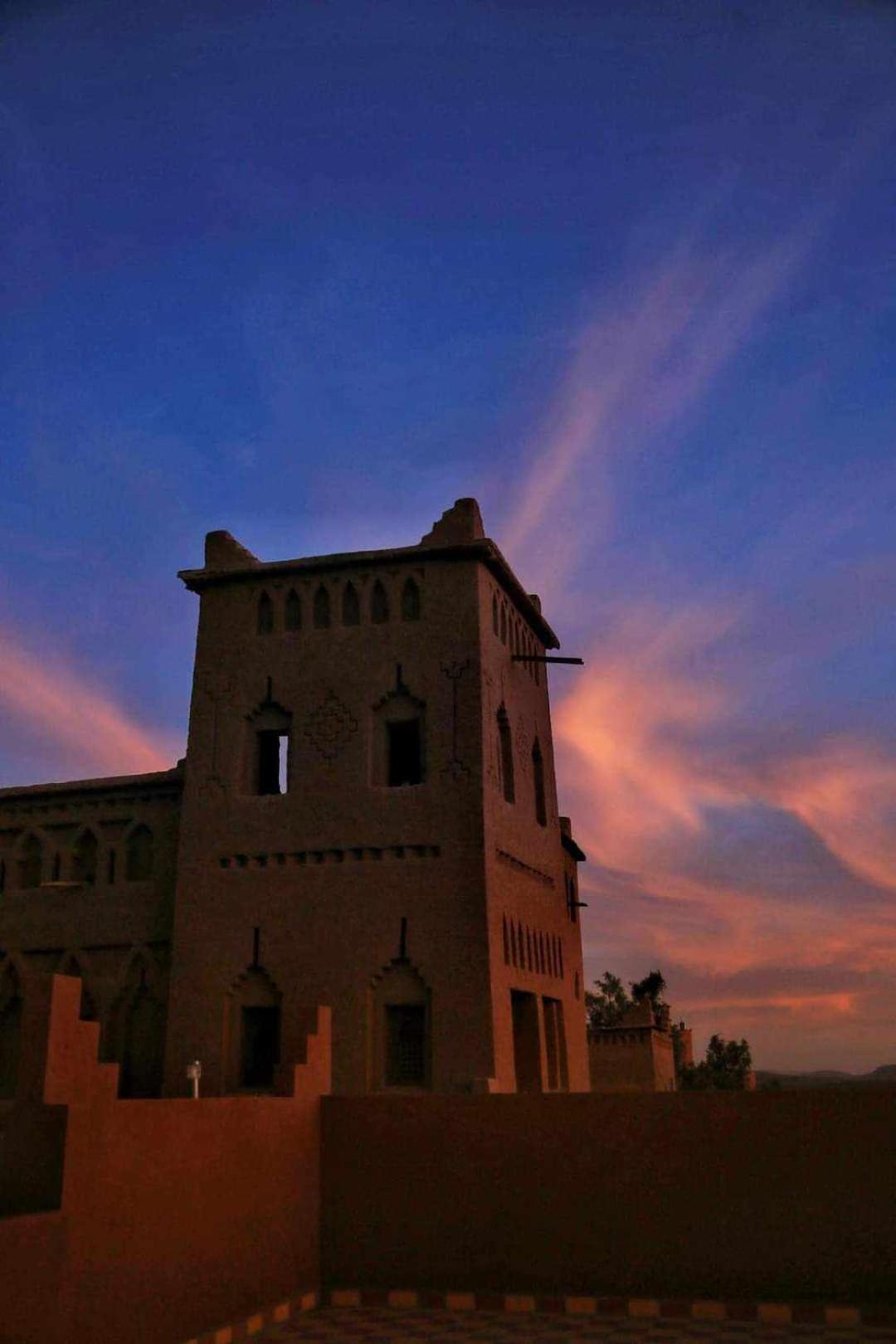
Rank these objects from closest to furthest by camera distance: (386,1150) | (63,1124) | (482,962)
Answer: (63,1124), (386,1150), (482,962)

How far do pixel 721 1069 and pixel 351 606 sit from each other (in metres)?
34.3

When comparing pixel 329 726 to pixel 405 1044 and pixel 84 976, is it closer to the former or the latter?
pixel 405 1044

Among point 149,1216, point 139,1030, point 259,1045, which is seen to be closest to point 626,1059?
point 259,1045

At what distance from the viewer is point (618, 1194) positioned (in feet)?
37.1

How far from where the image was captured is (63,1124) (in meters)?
8.27

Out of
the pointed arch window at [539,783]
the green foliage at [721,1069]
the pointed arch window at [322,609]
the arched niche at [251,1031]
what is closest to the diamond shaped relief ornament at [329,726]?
the pointed arch window at [322,609]

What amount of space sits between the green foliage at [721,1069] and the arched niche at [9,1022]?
27524mm

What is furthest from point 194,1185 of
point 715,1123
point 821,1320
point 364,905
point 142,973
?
point 142,973

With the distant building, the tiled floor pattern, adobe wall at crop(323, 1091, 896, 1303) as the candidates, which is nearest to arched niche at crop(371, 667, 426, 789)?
adobe wall at crop(323, 1091, 896, 1303)

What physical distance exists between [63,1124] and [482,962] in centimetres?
813

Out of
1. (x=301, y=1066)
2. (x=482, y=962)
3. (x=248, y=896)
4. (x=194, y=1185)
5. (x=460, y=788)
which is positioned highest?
(x=460, y=788)

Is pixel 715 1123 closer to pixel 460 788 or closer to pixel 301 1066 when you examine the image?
pixel 301 1066

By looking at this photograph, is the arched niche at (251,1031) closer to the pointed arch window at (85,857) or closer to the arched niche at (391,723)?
the arched niche at (391,723)

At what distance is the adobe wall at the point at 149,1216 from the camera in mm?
7938
